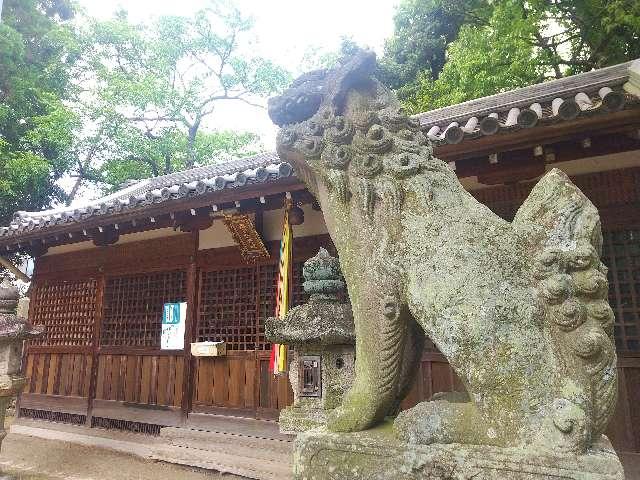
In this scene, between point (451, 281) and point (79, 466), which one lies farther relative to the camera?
point (79, 466)

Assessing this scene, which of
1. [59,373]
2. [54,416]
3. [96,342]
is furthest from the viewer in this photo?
[59,373]

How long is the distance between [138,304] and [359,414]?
294 inches

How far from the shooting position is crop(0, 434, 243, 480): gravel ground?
20.6ft

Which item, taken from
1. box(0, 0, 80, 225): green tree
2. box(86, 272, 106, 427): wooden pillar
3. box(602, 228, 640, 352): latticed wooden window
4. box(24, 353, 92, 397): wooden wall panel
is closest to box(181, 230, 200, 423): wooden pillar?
box(86, 272, 106, 427): wooden pillar

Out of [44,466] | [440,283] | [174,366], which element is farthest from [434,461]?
[44,466]

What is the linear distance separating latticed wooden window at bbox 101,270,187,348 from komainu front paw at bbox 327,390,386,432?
6.39 metres

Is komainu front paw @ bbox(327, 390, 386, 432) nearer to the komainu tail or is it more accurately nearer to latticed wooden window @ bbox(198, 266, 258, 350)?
the komainu tail

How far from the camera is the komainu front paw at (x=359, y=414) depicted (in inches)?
88.4

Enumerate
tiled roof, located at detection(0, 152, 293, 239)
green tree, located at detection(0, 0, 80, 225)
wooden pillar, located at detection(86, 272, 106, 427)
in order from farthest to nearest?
green tree, located at detection(0, 0, 80, 225)
wooden pillar, located at detection(86, 272, 106, 427)
tiled roof, located at detection(0, 152, 293, 239)

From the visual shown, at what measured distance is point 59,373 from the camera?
31.1ft

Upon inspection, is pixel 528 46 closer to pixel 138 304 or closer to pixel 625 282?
pixel 625 282

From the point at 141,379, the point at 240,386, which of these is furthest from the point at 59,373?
the point at 240,386

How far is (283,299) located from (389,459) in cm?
412

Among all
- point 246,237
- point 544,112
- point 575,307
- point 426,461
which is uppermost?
point 544,112
